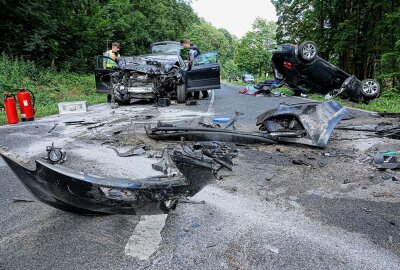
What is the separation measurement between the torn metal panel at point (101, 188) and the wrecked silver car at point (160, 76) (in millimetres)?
7247

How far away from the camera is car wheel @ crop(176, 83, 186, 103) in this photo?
961cm

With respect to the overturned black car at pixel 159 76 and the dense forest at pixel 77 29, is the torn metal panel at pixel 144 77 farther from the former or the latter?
the dense forest at pixel 77 29

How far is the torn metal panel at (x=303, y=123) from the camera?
425 cm

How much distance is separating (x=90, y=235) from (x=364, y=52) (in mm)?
19768

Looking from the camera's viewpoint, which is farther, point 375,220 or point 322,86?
point 322,86

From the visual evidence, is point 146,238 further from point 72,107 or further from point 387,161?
point 72,107

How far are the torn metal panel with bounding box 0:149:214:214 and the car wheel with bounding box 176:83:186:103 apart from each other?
7706 mm

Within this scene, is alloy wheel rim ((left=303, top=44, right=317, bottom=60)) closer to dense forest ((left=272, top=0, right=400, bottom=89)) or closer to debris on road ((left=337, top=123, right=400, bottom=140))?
dense forest ((left=272, top=0, right=400, bottom=89))

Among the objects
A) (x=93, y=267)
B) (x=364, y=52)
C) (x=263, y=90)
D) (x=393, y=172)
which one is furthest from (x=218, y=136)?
→ (x=364, y=52)

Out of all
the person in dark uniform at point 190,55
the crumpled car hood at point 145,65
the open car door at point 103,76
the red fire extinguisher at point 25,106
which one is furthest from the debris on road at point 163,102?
the red fire extinguisher at point 25,106

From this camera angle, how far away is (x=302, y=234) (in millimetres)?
2113

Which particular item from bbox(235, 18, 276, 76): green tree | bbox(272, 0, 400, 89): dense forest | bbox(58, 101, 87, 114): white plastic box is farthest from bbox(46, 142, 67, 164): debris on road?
bbox(235, 18, 276, 76): green tree

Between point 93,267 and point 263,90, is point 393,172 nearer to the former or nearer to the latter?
point 93,267

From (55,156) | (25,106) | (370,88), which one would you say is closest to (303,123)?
(55,156)
